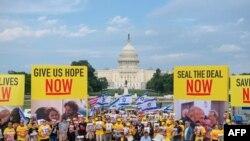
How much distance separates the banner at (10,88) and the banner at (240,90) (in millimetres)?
6504

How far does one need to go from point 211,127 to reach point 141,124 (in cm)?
339

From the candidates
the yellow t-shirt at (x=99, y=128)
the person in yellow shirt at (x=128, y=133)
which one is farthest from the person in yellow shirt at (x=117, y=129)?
the yellow t-shirt at (x=99, y=128)

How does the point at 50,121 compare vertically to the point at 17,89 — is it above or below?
below

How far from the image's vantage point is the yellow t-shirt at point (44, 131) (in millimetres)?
14094

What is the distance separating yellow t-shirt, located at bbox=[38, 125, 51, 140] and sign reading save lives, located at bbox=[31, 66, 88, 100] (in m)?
0.93

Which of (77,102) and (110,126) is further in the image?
(110,126)

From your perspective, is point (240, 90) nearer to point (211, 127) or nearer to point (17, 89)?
Answer: point (211, 127)

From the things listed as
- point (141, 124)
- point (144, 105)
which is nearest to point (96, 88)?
point (144, 105)

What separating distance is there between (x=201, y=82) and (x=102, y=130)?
4395mm

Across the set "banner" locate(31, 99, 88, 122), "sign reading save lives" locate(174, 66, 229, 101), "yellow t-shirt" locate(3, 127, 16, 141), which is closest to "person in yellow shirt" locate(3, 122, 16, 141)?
"yellow t-shirt" locate(3, 127, 16, 141)

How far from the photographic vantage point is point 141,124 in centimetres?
1650

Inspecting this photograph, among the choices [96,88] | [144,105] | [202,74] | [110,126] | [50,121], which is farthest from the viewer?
[96,88]

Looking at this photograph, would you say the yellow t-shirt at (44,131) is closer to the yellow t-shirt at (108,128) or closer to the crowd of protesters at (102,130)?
the crowd of protesters at (102,130)

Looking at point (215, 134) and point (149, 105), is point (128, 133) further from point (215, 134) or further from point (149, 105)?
point (149, 105)
